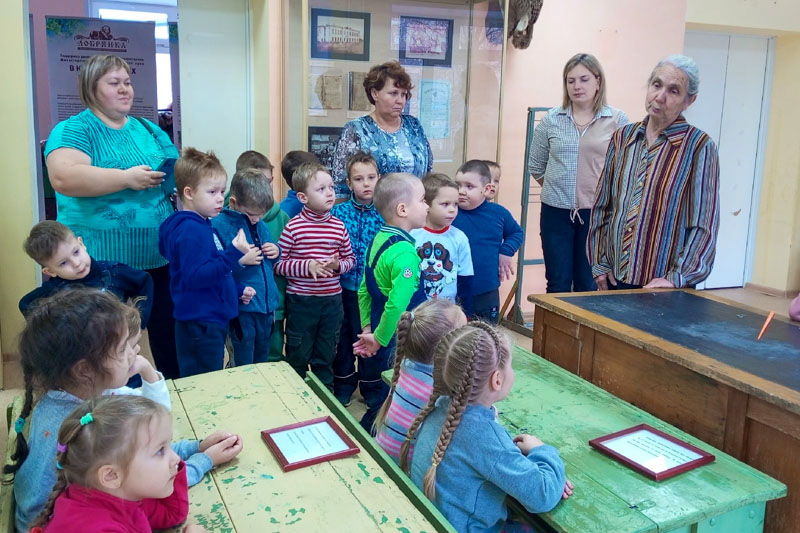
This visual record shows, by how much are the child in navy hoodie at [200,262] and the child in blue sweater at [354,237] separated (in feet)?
2.23

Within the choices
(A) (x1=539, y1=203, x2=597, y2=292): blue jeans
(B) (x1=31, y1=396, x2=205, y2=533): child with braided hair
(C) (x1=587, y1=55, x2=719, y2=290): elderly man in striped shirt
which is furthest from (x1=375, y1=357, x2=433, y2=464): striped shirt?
(A) (x1=539, y1=203, x2=597, y2=292): blue jeans

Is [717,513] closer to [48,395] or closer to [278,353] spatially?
[48,395]

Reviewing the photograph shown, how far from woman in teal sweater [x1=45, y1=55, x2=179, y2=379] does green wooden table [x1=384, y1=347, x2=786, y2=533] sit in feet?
5.15

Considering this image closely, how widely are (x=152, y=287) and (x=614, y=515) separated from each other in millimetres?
1874

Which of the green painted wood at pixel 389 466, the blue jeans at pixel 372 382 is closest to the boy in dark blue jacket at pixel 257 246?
the blue jeans at pixel 372 382

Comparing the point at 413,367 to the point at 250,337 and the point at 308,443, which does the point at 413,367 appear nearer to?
the point at 308,443

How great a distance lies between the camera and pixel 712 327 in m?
2.17

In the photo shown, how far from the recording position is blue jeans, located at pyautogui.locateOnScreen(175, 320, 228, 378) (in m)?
2.53

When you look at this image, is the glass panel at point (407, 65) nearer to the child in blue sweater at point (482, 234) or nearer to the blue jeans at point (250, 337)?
the child in blue sweater at point (482, 234)

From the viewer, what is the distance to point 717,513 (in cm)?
138

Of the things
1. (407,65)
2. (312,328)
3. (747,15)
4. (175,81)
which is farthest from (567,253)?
(747,15)

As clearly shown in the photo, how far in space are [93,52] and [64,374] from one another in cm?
373

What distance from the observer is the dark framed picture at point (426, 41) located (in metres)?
4.27

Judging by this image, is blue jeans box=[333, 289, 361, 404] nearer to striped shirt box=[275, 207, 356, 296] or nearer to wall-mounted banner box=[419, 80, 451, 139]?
striped shirt box=[275, 207, 356, 296]
